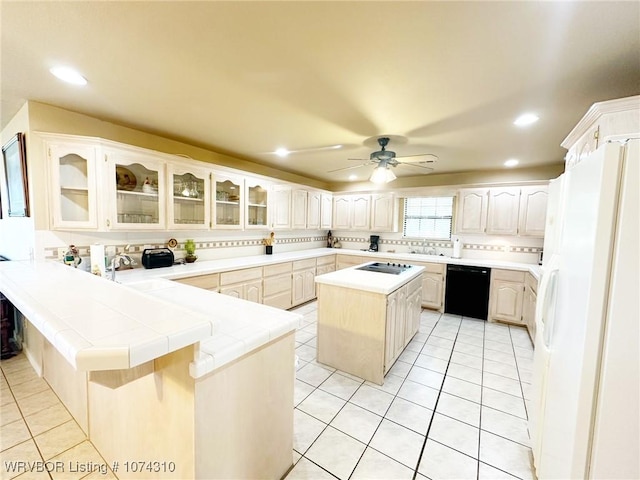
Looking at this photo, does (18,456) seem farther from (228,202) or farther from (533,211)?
(533,211)

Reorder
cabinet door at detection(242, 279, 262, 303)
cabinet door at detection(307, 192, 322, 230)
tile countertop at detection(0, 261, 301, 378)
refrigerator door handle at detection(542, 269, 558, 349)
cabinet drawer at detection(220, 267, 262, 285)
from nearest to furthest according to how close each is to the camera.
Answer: tile countertop at detection(0, 261, 301, 378) → refrigerator door handle at detection(542, 269, 558, 349) → cabinet drawer at detection(220, 267, 262, 285) → cabinet door at detection(242, 279, 262, 303) → cabinet door at detection(307, 192, 322, 230)

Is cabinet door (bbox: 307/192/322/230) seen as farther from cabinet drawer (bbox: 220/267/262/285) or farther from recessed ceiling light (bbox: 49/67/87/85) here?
recessed ceiling light (bbox: 49/67/87/85)

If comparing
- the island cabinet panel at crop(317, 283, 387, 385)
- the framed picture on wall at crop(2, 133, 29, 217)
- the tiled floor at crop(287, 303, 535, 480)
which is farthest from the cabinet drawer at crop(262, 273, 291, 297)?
the framed picture on wall at crop(2, 133, 29, 217)

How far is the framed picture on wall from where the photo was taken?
225cm

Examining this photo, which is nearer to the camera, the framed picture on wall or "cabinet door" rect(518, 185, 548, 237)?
the framed picture on wall

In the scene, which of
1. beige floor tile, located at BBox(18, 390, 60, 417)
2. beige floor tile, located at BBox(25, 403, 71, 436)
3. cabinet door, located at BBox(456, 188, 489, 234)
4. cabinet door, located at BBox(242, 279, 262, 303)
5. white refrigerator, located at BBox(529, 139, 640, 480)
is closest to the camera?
white refrigerator, located at BBox(529, 139, 640, 480)

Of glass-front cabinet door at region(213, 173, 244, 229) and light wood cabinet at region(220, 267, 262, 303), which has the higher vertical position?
glass-front cabinet door at region(213, 173, 244, 229)

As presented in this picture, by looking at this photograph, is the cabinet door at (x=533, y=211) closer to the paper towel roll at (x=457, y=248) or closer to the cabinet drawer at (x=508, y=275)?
the cabinet drawer at (x=508, y=275)

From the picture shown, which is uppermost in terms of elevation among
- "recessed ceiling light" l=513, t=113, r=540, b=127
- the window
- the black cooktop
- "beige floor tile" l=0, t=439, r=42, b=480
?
"recessed ceiling light" l=513, t=113, r=540, b=127

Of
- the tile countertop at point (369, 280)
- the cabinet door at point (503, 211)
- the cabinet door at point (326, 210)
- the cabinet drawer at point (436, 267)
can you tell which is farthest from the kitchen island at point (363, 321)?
the cabinet door at point (326, 210)

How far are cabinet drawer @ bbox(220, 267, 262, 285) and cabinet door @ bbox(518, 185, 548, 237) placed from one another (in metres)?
4.00

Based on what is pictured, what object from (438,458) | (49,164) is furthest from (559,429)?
(49,164)

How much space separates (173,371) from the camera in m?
1.05

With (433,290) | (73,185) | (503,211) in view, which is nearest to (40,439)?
(73,185)
